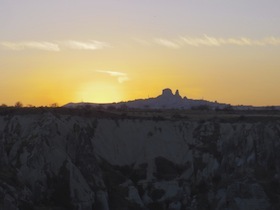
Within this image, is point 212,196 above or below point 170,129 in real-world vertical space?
below

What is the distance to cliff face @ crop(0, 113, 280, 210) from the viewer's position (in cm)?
5266

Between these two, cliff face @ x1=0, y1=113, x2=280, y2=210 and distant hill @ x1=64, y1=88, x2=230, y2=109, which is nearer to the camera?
cliff face @ x1=0, y1=113, x2=280, y2=210

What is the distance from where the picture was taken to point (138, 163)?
6394 centimetres

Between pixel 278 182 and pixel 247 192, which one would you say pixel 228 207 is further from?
pixel 278 182

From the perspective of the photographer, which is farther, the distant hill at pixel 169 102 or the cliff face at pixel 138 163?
the distant hill at pixel 169 102

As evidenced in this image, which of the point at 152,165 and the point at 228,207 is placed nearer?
the point at 228,207

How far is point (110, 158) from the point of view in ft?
206

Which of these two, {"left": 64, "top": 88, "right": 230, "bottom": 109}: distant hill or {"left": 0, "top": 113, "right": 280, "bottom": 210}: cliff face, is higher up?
{"left": 64, "top": 88, "right": 230, "bottom": 109}: distant hill

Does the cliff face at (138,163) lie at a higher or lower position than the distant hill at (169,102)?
lower

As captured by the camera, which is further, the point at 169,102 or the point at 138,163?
the point at 169,102

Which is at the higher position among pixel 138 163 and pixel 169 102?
pixel 169 102

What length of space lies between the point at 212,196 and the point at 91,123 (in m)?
13.8

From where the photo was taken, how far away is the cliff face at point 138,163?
173ft

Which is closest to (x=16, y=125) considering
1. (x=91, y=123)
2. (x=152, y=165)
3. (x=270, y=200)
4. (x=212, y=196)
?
(x=91, y=123)
